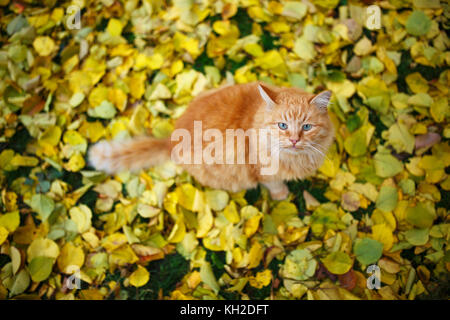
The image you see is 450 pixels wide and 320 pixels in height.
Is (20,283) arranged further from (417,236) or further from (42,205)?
(417,236)

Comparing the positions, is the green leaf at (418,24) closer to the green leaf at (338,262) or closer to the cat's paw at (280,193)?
the cat's paw at (280,193)

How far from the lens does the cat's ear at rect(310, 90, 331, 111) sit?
3.78 ft

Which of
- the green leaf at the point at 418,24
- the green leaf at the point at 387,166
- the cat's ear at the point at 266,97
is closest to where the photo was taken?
the cat's ear at the point at 266,97

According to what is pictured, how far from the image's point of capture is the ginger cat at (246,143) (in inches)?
47.6

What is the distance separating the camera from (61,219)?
1606mm

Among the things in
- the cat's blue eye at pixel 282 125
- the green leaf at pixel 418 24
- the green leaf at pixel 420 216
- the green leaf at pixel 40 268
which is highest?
the green leaf at pixel 418 24

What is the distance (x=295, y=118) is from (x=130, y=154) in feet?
2.79

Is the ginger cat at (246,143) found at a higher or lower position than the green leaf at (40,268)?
higher

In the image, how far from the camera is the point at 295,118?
3.93 feet

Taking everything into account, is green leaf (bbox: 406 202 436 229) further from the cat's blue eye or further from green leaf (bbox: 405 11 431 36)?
green leaf (bbox: 405 11 431 36)

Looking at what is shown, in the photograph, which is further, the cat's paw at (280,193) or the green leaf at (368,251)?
the cat's paw at (280,193)

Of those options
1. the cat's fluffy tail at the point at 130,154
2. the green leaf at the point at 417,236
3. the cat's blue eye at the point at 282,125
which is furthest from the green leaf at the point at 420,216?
the cat's fluffy tail at the point at 130,154

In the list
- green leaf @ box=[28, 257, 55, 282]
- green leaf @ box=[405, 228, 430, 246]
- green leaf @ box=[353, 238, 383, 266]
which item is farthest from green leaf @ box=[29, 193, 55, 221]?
green leaf @ box=[405, 228, 430, 246]

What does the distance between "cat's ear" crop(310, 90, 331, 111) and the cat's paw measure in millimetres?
542
